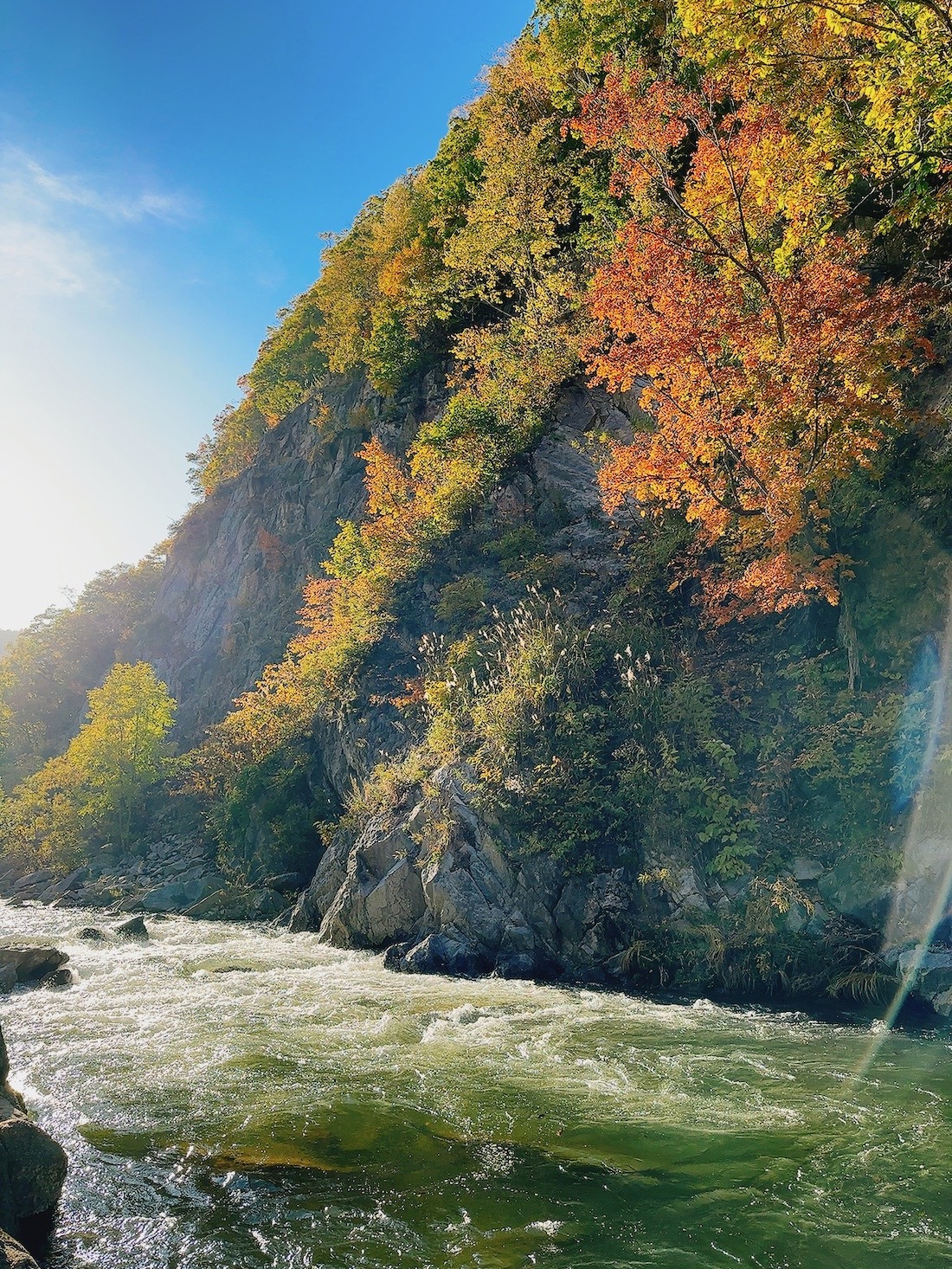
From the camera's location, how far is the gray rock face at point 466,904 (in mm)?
11742

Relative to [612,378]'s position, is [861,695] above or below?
below

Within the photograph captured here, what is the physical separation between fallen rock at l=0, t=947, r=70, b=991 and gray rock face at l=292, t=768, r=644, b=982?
4.98 metres

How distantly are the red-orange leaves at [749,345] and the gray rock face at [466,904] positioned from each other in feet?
19.2

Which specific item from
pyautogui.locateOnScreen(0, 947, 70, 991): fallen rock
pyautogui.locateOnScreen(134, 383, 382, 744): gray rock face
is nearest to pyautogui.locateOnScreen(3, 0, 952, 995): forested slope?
pyautogui.locateOnScreen(0, 947, 70, 991): fallen rock

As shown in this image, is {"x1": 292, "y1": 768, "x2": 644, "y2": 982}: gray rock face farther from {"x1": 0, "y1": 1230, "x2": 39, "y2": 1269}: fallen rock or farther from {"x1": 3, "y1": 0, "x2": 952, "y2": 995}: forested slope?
{"x1": 0, "y1": 1230, "x2": 39, "y2": 1269}: fallen rock

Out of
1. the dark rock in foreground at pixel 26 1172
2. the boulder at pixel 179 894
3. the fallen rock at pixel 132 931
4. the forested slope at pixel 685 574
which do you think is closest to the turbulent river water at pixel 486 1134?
the dark rock in foreground at pixel 26 1172

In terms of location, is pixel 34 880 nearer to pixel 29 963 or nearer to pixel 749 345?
pixel 29 963

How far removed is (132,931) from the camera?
54.6 feet

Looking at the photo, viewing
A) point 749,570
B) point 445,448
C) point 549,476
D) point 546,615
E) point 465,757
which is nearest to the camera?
point 749,570

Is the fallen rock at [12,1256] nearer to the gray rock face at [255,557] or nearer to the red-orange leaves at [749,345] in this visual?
the red-orange leaves at [749,345]

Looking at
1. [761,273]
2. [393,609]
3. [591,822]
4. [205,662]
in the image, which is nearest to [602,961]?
[591,822]

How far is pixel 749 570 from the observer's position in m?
12.2

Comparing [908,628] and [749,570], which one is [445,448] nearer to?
[749,570]

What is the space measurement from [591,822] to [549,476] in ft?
38.3
